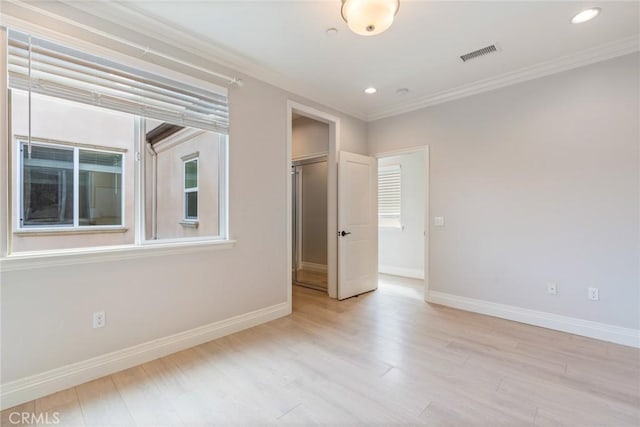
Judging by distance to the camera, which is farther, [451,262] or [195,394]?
[451,262]

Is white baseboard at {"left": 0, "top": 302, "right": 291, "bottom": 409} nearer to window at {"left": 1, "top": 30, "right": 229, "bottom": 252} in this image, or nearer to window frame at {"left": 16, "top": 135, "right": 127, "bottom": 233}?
window at {"left": 1, "top": 30, "right": 229, "bottom": 252}

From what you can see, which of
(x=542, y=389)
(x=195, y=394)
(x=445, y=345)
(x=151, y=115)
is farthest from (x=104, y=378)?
(x=542, y=389)

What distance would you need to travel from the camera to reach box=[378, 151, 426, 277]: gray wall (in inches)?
208

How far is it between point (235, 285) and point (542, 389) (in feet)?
8.61

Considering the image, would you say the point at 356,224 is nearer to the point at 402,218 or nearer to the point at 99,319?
the point at 402,218

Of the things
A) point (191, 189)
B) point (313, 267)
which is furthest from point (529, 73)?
point (313, 267)

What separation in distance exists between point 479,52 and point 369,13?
1.64m

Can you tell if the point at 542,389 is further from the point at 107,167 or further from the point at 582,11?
the point at 107,167

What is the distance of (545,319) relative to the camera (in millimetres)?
3131

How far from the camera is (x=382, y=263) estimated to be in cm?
583

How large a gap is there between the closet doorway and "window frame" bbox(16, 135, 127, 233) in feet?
9.23

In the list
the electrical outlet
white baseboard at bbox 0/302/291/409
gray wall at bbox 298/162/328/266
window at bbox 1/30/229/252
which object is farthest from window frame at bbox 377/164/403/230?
the electrical outlet

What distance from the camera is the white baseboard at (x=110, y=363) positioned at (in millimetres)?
1875

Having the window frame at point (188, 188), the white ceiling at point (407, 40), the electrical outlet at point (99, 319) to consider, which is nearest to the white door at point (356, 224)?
the white ceiling at point (407, 40)
